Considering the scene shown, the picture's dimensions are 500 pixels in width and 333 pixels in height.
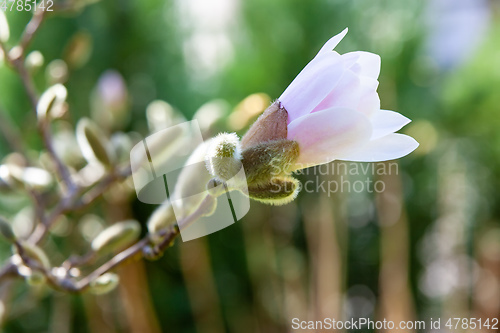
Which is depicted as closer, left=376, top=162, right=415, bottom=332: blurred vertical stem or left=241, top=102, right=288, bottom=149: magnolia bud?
left=241, top=102, right=288, bottom=149: magnolia bud

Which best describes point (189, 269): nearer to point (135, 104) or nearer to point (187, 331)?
point (187, 331)

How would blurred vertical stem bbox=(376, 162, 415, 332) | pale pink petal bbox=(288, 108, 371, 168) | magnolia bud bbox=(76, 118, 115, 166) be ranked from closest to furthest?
pale pink petal bbox=(288, 108, 371, 168) → magnolia bud bbox=(76, 118, 115, 166) → blurred vertical stem bbox=(376, 162, 415, 332)

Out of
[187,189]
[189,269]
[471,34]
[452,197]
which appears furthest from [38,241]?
[471,34]

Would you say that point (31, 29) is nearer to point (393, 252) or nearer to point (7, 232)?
point (7, 232)

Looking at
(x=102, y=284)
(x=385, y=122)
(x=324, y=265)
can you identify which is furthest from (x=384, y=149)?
(x=324, y=265)

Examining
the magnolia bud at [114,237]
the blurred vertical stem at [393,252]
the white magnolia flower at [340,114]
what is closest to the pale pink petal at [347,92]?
the white magnolia flower at [340,114]

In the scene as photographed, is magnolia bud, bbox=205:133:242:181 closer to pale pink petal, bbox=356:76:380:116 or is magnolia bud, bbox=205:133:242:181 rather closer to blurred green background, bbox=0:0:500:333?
pale pink petal, bbox=356:76:380:116

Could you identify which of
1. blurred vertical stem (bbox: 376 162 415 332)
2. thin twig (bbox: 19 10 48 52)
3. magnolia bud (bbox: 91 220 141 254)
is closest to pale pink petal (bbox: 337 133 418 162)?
magnolia bud (bbox: 91 220 141 254)

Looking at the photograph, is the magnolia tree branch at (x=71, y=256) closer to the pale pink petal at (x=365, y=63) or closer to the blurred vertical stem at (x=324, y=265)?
the pale pink petal at (x=365, y=63)
